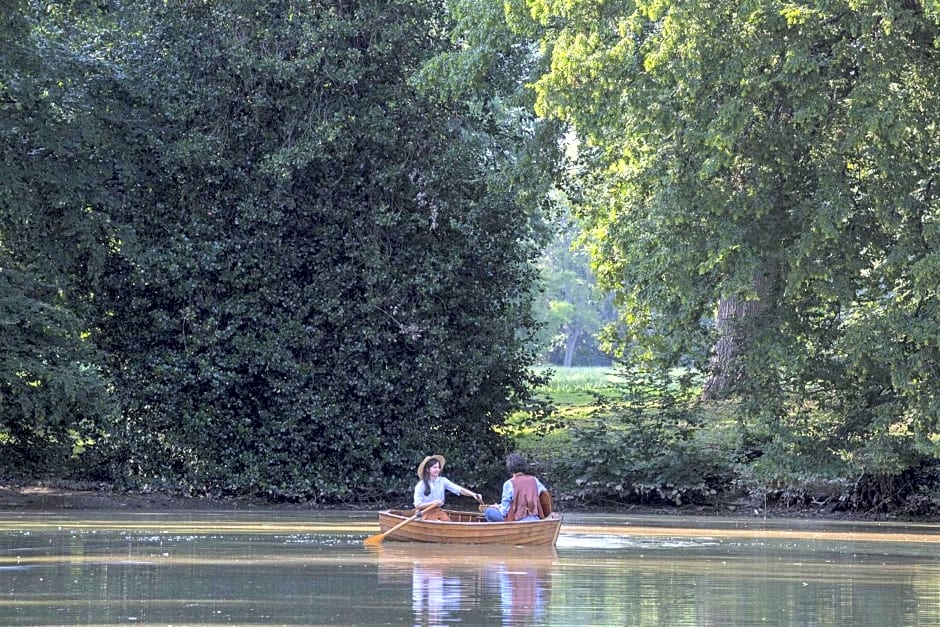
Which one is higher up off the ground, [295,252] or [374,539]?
[295,252]

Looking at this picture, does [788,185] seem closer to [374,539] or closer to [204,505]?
[374,539]

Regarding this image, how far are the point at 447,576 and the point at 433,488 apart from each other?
18.9ft

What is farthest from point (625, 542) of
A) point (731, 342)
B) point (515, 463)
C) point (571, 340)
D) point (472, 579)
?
point (571, 340)

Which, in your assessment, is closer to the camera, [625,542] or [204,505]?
[625,542]

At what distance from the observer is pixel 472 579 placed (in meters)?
17.3

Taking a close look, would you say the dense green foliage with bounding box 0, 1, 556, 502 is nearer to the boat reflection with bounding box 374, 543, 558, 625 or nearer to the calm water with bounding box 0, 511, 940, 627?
the calm water with bounding box 0, 511, 940, 627

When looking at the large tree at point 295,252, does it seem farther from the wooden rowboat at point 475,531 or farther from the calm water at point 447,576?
the wooden rowboat at point 475,531

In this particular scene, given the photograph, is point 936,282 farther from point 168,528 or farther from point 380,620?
point 380,620

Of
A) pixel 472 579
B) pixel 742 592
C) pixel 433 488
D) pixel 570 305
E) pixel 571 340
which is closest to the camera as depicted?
pixel 742 592

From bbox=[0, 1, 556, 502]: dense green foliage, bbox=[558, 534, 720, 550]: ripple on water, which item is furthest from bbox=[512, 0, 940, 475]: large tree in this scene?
bbox=[558, 534, 720, 550]: ripple on water

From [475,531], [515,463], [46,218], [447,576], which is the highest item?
[46,218]

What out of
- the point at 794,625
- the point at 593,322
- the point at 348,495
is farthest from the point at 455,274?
the point at 593,322

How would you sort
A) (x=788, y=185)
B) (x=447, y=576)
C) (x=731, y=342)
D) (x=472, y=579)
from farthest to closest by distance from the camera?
(x=731, y=342), (x=788, y=185), (x=447, y=576), (x=472, y=579)

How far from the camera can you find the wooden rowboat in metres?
21.5
